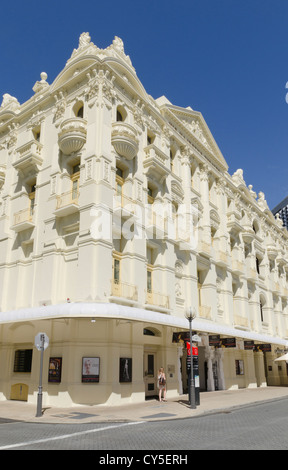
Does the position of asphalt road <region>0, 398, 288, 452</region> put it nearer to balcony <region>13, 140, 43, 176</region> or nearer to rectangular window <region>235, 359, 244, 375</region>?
balcony <region>13, 140, 43, 176</region>

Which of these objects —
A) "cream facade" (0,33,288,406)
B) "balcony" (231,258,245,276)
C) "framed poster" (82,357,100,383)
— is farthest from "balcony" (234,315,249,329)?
"framed poster" (82,357,100,383)

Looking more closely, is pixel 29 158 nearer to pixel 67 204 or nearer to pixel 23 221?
pixel 23 221

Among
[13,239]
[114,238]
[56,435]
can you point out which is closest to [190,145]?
[114,238]

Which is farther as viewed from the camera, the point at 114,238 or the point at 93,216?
the point at 114,238

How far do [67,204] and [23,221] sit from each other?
363 cm

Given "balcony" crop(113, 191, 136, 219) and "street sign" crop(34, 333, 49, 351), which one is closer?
"street sign" crop(34, 333, 49, 351)

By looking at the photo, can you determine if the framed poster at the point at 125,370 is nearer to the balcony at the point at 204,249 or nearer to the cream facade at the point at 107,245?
the cream facade at the point at 107,245

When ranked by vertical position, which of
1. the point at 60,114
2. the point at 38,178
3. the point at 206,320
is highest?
the point at 60,114

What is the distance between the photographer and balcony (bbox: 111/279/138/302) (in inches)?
698

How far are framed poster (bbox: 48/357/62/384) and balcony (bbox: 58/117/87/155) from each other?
35.6ft

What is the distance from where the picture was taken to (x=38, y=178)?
22.0m

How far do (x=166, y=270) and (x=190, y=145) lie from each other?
37.3ft

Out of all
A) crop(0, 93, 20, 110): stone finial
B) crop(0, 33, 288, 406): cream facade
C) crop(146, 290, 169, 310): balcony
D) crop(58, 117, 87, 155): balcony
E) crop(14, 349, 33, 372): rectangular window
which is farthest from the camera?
crop(0, 93, 20, 110): stone finial

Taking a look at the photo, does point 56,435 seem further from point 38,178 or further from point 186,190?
point 186,190
